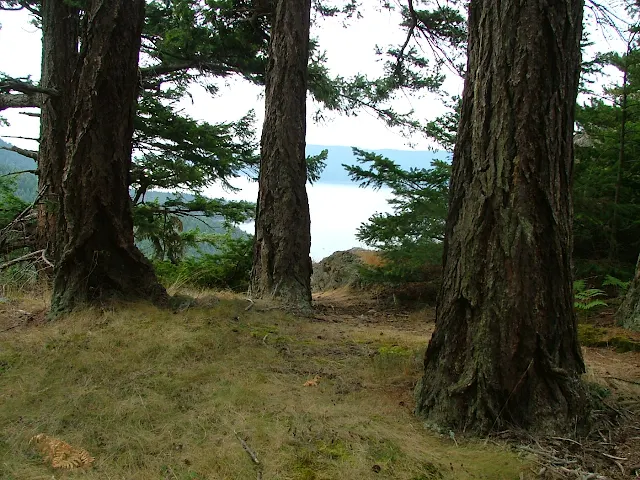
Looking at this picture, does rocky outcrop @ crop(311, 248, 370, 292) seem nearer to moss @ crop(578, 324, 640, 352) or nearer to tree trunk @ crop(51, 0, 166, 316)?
moss @ crop(578, 324, 640, 352)

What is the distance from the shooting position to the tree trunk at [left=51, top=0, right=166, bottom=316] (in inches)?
195

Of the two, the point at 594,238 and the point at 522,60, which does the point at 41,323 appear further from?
the point at 594,238

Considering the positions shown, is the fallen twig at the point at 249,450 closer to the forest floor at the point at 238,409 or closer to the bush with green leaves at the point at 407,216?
the forest floor at the point at 238,409

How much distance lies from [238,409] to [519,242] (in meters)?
1.96

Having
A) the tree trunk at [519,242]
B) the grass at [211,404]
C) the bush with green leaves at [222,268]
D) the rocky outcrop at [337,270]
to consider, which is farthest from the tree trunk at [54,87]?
the tree trunk at [519,242]

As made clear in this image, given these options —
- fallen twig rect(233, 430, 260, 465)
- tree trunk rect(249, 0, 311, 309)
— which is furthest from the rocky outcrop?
fallen twig rect(233, 430, 260, 465)

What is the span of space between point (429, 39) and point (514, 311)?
7.24m

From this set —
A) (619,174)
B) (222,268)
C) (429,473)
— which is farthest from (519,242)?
(222,268)

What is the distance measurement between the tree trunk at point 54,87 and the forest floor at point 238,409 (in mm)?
4262

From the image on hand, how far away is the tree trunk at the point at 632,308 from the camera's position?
17.4 feet

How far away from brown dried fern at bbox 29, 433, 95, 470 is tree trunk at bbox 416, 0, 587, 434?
1.96 metres

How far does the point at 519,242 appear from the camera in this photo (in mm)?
2824

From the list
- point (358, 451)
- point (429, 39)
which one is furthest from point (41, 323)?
point (429, 39)

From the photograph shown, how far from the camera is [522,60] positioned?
288 centimetres
